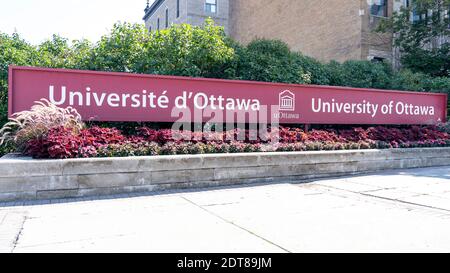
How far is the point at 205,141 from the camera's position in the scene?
8.67 meters

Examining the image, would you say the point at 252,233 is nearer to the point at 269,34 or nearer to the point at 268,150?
the point at 268,150

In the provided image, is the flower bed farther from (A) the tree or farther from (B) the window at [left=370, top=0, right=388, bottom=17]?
(B) the window at [left=370, top=0, right=388, bottom=17]

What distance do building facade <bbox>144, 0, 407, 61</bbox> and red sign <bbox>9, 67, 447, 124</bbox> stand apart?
30.9 ft

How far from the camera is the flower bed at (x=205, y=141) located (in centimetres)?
713

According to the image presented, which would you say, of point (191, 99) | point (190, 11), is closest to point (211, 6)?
point (190, 11)

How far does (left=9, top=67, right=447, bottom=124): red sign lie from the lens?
784 cm

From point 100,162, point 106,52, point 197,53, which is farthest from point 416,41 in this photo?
point 100,162

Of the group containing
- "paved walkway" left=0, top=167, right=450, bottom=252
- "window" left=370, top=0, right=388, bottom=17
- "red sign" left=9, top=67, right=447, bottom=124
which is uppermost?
"window" left=370, top=0, right=388, bottom=17

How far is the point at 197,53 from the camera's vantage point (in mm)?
11133

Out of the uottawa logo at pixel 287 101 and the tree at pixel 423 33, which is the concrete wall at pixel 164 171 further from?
the tree at pixel 423 33

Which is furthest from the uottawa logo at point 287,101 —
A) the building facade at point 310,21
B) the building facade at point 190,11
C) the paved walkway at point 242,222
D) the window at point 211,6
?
the window at point 211,6

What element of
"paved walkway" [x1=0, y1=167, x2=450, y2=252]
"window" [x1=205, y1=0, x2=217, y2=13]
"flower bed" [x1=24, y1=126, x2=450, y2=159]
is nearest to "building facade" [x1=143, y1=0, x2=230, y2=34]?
"window" [x1=205, y1=0, x2=217, y2=13]

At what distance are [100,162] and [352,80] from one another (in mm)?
10576

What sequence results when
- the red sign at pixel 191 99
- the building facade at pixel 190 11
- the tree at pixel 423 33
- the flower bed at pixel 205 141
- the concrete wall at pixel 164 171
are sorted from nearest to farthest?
the concrete wall at pixel 164 171, the flower bed at pixel 205 141, the red sign at pixel 191 99, the tree at pixel 423 33, the building facade at pixel 190 11
